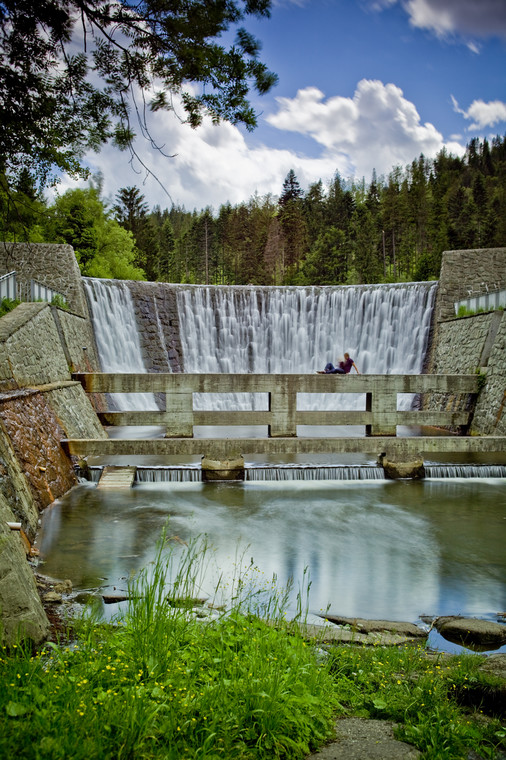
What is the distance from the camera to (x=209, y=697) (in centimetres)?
292

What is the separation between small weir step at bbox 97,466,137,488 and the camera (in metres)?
10.9

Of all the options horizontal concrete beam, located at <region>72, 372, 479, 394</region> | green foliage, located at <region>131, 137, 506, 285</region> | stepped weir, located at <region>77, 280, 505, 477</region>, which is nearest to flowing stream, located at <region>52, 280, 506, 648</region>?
horizontal concrete beam, located at <region>72, 372, 479, 394</region>

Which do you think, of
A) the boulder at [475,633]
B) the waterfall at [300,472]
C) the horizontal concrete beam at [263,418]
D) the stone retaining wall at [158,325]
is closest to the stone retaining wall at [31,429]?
the horizontal concrete beam at [263,418]

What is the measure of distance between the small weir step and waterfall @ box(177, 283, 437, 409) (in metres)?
10.1

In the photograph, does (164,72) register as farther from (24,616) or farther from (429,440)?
(429,440)

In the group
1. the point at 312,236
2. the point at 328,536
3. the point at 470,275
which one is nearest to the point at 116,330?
the point at 470,275

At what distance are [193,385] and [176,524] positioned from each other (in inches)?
159

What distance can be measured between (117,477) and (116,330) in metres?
10.4

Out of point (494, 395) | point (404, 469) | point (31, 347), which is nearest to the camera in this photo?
point (31, 347)

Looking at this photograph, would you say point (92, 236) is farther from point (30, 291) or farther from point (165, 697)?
point (165, 697)

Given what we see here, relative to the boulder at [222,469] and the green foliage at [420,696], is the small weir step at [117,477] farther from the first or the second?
the green foliage at [420,696]

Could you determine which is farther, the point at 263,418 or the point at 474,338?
the point at 474,338

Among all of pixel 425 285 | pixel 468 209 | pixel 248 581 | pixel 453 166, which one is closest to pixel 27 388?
pixel 248 581

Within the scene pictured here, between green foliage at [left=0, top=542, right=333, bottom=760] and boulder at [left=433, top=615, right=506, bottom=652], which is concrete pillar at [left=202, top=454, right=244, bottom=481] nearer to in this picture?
boulder at [left=433, top=615, right=506, bottom=652]
